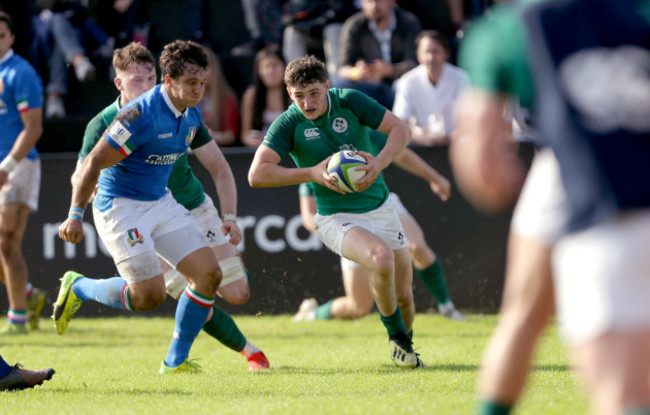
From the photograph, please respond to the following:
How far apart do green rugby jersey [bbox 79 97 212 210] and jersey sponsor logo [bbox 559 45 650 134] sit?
171 inches

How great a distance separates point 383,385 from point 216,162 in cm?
205

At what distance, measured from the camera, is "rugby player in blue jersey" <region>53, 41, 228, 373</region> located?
622 cm

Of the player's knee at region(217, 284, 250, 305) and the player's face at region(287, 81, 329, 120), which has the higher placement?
the player's face at region(287, 81, 329, 120)

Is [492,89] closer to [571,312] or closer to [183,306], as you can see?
[571,312]

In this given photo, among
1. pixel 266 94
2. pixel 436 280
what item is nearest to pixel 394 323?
pixel 436 280

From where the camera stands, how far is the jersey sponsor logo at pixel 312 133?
6840 millimetres

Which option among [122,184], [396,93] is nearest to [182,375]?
[122,184]

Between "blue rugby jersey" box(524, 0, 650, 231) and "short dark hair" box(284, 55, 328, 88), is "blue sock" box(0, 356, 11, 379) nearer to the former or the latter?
"short dark hair" box(284, 55, 328, 88)

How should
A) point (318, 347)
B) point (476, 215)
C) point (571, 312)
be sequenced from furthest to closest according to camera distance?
point (476, 215) → point (318, 347) → point (571, 312)

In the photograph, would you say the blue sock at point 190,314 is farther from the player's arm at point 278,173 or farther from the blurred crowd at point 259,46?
the blurred crowd at point 259,46

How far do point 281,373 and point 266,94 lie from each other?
5283 mm

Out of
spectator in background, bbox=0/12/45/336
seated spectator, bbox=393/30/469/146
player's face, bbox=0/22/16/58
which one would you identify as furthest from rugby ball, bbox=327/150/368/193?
player's face, bbox=0/22/16/58

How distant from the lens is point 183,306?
6617 mm

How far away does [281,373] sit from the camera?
21.9 ft
